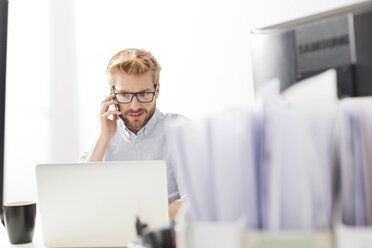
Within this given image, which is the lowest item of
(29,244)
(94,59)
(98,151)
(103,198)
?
(29,244)

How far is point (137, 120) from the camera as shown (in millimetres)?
1756

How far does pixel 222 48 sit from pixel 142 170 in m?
1.89

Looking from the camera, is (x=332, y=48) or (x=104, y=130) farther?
(x=104, y=130)

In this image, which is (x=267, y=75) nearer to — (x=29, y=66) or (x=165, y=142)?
(x=165, y=142)

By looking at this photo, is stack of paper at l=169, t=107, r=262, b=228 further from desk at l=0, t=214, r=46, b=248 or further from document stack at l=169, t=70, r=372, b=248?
desk at l=0, t=214, r=46, b=248

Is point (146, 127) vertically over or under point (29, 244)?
over

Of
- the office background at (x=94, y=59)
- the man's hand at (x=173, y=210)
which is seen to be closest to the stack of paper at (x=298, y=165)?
the man's hand at (x=173, y=210)

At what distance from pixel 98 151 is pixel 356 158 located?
1.44 meters

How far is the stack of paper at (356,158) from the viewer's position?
0.36 m

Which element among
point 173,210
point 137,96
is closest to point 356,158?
point 173,210

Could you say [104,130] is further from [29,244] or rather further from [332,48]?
[332,48]

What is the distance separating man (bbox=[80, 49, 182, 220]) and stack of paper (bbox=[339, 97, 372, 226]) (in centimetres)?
127

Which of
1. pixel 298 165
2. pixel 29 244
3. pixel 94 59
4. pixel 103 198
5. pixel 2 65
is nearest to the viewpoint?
pixel 298 165

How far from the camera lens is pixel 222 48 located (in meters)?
2.63
